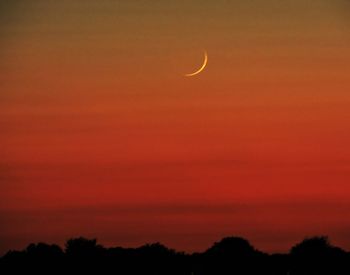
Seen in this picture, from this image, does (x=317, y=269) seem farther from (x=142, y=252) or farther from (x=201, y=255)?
(x=142, y=252)

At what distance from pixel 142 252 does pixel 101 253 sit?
14.8ft

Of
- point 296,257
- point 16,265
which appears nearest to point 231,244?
point 296,257

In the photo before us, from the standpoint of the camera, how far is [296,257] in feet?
452

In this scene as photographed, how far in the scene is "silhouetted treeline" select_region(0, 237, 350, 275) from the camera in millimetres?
130375

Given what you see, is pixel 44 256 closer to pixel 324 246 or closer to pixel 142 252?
pixel 142 252

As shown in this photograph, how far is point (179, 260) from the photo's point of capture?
476ft

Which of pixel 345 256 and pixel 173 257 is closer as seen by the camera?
pixel 345 256

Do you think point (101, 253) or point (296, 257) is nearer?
point (296, 257)

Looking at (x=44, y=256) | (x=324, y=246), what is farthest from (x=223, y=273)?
(x=44, y=256)

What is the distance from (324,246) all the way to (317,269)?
17004mm

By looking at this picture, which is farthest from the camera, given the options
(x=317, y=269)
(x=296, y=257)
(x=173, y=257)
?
(x=173, y=257)

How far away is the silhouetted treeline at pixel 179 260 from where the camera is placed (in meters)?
130

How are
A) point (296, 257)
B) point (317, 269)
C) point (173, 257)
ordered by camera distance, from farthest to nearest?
point (173, 257)
point (296, 257)
point (317, 269)

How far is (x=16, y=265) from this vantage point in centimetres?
14025
